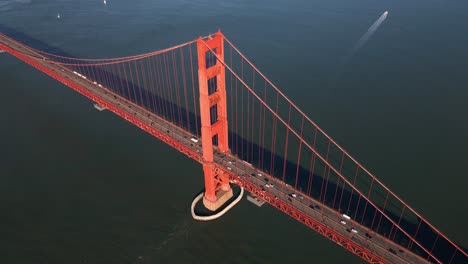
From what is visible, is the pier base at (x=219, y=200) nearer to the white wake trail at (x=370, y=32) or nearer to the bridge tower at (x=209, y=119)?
the bridge tower at (x=209, y=119)

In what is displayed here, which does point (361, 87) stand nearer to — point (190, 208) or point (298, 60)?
point (298, 60)

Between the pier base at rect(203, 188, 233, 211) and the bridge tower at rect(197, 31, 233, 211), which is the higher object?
the bridge tower at rect(197, 31, 233, 211)

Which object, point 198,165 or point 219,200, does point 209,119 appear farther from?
point 198,165

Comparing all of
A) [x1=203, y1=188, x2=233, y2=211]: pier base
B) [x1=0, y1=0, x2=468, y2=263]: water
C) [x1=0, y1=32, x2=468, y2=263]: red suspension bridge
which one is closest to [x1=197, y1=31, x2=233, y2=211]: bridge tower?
[x1=203, y1=188, x2=233, y2=211]: pier base

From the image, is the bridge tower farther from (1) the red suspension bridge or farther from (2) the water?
(2) the water

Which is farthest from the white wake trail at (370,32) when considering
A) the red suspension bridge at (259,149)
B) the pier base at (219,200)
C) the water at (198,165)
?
the pier base at (219,200)

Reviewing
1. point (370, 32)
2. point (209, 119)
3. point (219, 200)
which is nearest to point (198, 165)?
point (219, 200)

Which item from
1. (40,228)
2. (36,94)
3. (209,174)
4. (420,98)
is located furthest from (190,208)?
(420,98)
